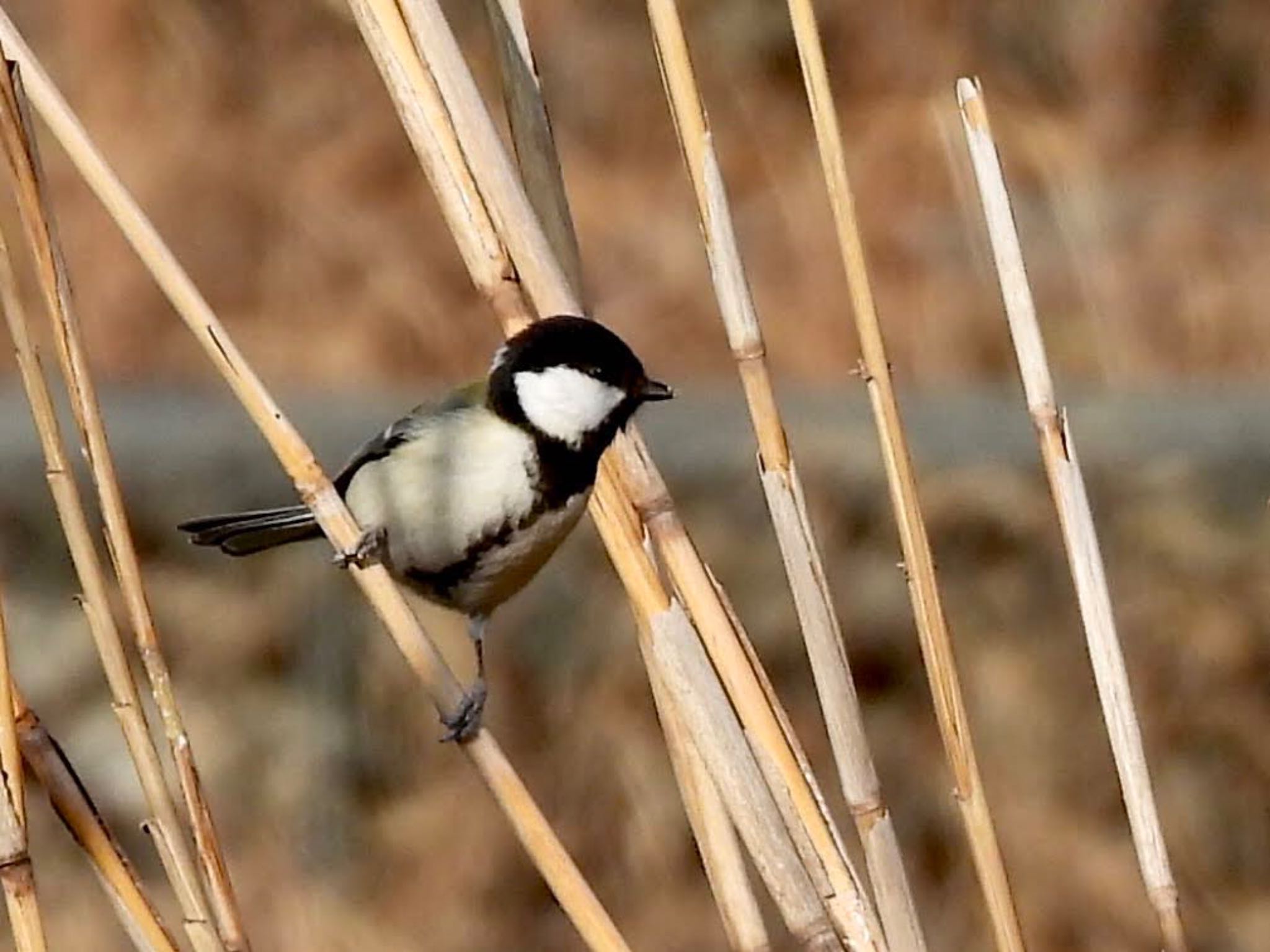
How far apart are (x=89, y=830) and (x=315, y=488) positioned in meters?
0.14

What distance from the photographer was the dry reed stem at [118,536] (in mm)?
710

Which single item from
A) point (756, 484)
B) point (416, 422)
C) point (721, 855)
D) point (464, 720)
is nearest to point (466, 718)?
point (464, 720)

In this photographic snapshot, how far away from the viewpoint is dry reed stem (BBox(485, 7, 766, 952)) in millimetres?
763

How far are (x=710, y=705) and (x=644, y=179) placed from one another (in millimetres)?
1612

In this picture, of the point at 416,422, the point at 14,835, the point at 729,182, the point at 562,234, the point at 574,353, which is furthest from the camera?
the point at 729,182

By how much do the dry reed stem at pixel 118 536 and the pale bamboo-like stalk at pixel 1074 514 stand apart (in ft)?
1.02

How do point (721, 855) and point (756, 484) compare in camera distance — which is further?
point (756, 484)

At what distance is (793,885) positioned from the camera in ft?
2.27

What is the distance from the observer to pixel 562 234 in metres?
0.77

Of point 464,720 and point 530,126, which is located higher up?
point 530,126

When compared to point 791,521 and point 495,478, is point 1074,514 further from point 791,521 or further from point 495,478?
point 495,478

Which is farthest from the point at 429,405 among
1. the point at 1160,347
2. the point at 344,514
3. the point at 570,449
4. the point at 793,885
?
the point at 1160,347

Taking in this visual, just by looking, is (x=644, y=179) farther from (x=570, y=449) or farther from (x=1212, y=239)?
(x=570, y=449)

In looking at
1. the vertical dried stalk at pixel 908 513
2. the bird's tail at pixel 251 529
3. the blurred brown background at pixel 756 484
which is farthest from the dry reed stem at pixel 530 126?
the blurred brown background at pixel 756 484
